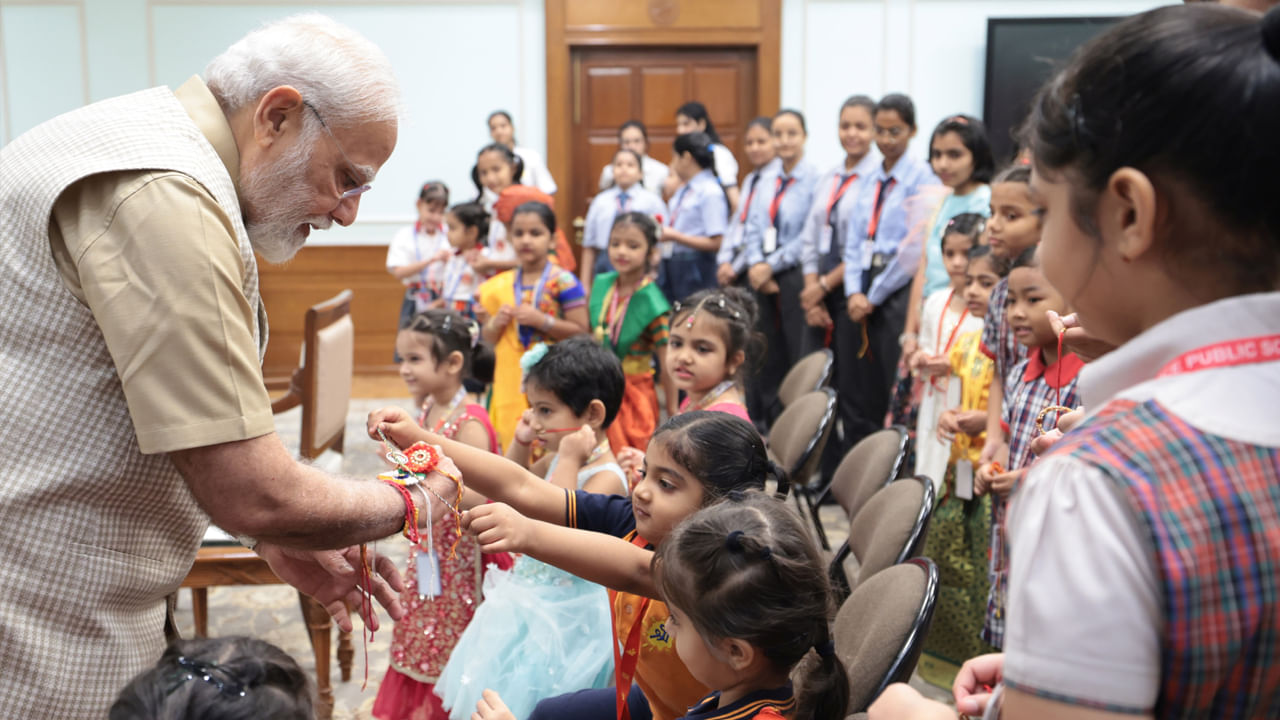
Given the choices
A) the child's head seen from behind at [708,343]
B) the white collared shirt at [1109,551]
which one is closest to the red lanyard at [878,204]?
the child's head seen from behind at [708,343]

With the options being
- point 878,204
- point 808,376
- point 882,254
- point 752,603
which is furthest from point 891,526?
point 878,204

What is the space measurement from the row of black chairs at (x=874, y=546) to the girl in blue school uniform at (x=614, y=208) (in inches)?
126

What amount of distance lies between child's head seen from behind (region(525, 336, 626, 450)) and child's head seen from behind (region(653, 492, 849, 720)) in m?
1.07

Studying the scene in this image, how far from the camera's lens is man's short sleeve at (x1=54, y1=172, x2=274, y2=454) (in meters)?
1.11

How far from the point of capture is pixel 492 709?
1371 millimetres

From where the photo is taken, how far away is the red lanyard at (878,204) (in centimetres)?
477

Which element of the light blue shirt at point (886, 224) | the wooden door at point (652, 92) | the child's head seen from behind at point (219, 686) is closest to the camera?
the child's head seen from behind at point (219, 686)

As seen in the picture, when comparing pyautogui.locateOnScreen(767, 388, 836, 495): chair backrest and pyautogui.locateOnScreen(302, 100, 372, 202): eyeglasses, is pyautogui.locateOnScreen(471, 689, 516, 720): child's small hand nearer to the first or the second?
pyautogui.locateOnScreen(302, 100, 372, 202): eyeglasses

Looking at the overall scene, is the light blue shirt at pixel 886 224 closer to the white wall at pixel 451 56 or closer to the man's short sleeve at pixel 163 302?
the white wall at pixel 451 56

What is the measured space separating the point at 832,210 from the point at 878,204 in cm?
34

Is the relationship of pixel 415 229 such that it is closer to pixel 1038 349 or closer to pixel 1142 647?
pixel 1038 349

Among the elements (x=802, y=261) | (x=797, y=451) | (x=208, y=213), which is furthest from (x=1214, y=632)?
(x=802, y=261)

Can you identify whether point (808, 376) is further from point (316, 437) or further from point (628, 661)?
point (628, 661)

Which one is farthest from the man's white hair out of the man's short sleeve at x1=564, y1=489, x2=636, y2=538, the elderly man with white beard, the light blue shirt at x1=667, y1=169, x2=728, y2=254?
the light blue shirt at x1=667, y1=169, x2=728, y2=254
